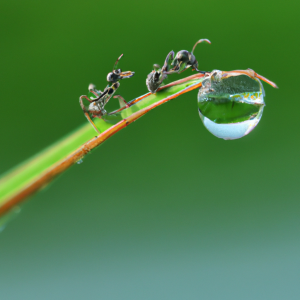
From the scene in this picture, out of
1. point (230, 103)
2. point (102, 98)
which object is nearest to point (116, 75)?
point (102, 98)

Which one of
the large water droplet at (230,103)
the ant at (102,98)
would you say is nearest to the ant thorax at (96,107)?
the ant at (102,98)

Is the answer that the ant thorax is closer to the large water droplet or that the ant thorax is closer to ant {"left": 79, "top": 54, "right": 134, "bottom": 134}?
ant {"left": 79, "top": 54, "right": 134, "bottom": 134}

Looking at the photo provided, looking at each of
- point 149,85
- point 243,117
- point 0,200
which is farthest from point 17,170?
point 243,117

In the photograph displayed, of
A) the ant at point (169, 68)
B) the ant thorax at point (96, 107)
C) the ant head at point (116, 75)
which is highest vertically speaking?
the ant at point (169, 68)

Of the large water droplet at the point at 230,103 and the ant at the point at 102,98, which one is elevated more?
the large water droplet at the point at 230,103

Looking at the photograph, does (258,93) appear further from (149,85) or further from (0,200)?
(0,200)

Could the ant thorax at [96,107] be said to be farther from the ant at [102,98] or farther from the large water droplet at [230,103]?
the large water droplet at [230,103]

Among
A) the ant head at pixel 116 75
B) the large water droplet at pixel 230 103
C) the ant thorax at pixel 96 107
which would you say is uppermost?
the large water droplet at pixel 230 103

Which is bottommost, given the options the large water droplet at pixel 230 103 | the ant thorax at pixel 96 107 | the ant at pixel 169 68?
the ant thorax at pixel 96 107
